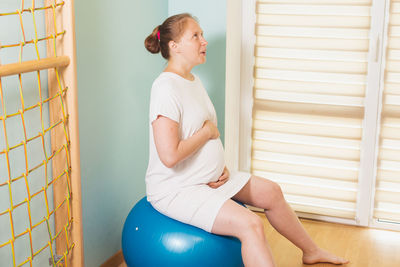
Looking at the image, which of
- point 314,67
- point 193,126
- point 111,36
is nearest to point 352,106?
point 314,67

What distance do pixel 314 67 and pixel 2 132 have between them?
182 cm

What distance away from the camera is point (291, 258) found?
8.52 ft

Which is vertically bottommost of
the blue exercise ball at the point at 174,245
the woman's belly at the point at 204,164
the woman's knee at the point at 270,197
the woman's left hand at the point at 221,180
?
the blue exercise ball at the point at 174,245

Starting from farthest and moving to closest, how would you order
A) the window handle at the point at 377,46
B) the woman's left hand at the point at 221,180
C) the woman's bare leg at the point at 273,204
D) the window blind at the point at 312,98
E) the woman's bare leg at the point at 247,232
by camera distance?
the window blind at the point at 312,98
the window handle at the point at 377,46
the woman's bare leg at the point at 273,204
the woman's left hand at the point at 221,180
the woman's bare leg at the point at 247,232

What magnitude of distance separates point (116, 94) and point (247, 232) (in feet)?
3.01

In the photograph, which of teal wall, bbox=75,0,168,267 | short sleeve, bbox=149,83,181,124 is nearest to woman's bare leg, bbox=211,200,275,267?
short sleeve, bbox=149,83,181,124

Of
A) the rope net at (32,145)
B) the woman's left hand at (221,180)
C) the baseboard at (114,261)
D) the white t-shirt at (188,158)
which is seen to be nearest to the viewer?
the rope net at (32,145)

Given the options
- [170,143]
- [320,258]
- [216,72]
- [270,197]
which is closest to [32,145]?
[170,143]

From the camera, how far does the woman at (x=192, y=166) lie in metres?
2.00

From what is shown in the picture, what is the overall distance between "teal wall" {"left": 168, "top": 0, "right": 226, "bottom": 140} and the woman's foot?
0.84m

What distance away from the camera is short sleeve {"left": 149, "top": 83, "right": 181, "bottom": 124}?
2.03 m

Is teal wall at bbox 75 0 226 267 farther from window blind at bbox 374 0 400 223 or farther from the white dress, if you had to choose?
window blind at bbox 374 0 400 223

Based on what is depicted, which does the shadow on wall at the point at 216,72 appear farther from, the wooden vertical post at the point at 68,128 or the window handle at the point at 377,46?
the wooden vertical post at the point at 68,128

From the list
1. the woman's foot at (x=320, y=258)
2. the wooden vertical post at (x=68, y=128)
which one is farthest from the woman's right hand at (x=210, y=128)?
the woman's foot at (x=320, y=258)
